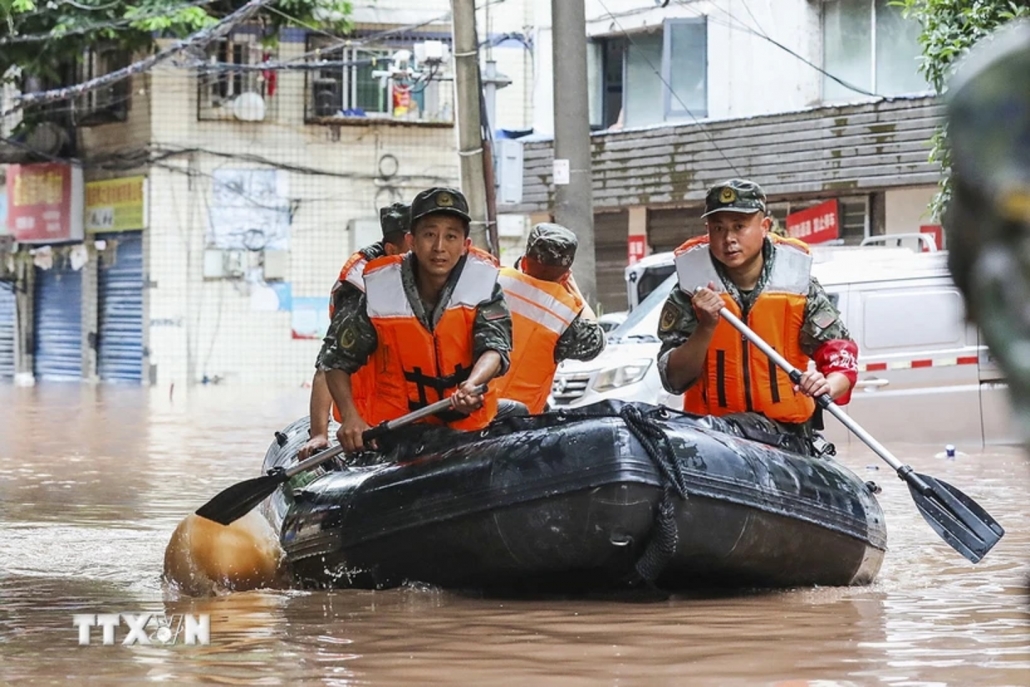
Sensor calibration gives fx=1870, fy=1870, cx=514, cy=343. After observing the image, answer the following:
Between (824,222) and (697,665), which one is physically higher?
(824,222)

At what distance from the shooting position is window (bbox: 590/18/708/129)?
23.8m

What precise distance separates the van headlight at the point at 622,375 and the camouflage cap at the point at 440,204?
23.5ft

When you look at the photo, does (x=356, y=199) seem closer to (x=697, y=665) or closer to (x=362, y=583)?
(x=362, y=583)

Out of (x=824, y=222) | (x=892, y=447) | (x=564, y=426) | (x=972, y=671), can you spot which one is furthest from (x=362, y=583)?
(x=824, y=222)

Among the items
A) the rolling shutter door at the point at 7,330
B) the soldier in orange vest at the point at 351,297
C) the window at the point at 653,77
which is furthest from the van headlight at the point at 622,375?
the rolling shutter door at the point at 7,330

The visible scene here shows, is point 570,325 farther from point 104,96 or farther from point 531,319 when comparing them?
point 104,96

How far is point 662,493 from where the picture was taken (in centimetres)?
650

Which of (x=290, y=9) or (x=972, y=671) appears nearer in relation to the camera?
(x=972, y=671)

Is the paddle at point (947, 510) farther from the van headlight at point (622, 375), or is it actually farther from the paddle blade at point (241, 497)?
the van headlight at point (622, 375)

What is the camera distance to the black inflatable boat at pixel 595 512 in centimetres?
655

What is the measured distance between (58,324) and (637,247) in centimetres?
1189

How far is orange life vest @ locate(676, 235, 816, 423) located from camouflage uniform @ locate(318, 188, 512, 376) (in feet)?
2.59

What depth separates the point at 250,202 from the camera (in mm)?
29078

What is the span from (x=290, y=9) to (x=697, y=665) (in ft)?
76.1
